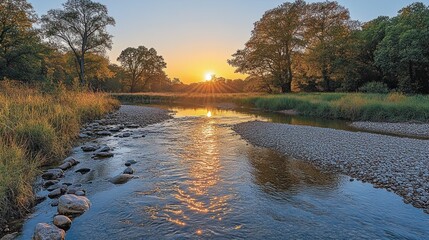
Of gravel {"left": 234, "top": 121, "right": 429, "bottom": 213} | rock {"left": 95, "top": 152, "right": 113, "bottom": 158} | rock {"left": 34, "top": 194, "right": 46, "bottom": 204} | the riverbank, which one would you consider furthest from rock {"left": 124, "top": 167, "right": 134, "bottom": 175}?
gravel {"left": 234, "top": 121, "right": 429, "bottom": 213}

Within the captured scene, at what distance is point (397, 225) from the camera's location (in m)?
5.27

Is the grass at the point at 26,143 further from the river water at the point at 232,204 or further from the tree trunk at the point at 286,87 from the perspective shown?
the tree trunk at the point at 286,87

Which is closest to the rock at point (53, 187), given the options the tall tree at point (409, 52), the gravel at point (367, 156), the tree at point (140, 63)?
the gravel at point (367, 156)

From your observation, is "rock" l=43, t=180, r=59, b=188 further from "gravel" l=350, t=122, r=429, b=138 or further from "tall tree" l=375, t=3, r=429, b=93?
"tall tree" l=375, t=3, r=429, b=93

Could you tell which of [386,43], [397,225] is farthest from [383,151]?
[386,43]

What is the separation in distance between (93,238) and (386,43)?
34.9 meters

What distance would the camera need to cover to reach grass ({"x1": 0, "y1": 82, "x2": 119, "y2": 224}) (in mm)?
5418

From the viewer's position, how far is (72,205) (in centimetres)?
568

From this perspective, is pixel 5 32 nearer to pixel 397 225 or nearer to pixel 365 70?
pixel 397 225

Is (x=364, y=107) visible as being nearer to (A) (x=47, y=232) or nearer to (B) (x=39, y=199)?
(B) (x=39, y=199)

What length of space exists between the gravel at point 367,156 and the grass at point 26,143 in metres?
7.64

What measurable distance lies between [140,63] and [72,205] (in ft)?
223

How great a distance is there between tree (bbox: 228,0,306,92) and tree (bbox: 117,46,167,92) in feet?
110

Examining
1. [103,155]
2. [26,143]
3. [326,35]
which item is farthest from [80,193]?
[326,35]
